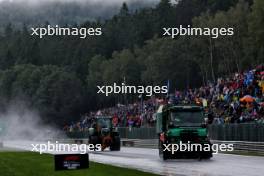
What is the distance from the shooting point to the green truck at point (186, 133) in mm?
30688

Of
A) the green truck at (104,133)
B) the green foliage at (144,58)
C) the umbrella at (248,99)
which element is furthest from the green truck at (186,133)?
the green foliage at (144,58)

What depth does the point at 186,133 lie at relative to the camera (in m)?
30.7

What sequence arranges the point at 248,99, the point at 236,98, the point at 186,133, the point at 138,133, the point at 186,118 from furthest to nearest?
the point at 138,133, the point at 236,98, the point at 248,99, the point at 186,118, the point at 186,133

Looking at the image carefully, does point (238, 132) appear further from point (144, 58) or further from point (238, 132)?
point (144, 58)

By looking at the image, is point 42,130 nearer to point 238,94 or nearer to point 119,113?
point 119,113

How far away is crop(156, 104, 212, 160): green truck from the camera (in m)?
30.7

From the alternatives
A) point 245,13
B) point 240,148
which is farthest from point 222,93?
point 245,13

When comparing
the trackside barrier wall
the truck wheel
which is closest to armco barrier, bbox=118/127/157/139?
the truck wheel

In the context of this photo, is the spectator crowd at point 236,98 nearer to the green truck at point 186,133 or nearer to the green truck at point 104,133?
the green truck at point 186,133

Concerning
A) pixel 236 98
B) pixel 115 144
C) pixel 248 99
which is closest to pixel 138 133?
pixel 115 144

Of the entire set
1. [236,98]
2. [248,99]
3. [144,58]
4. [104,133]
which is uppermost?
[144,58]

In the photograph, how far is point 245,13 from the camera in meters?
85.0

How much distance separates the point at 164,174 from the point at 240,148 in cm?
1742

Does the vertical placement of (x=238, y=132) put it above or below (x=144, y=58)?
below
